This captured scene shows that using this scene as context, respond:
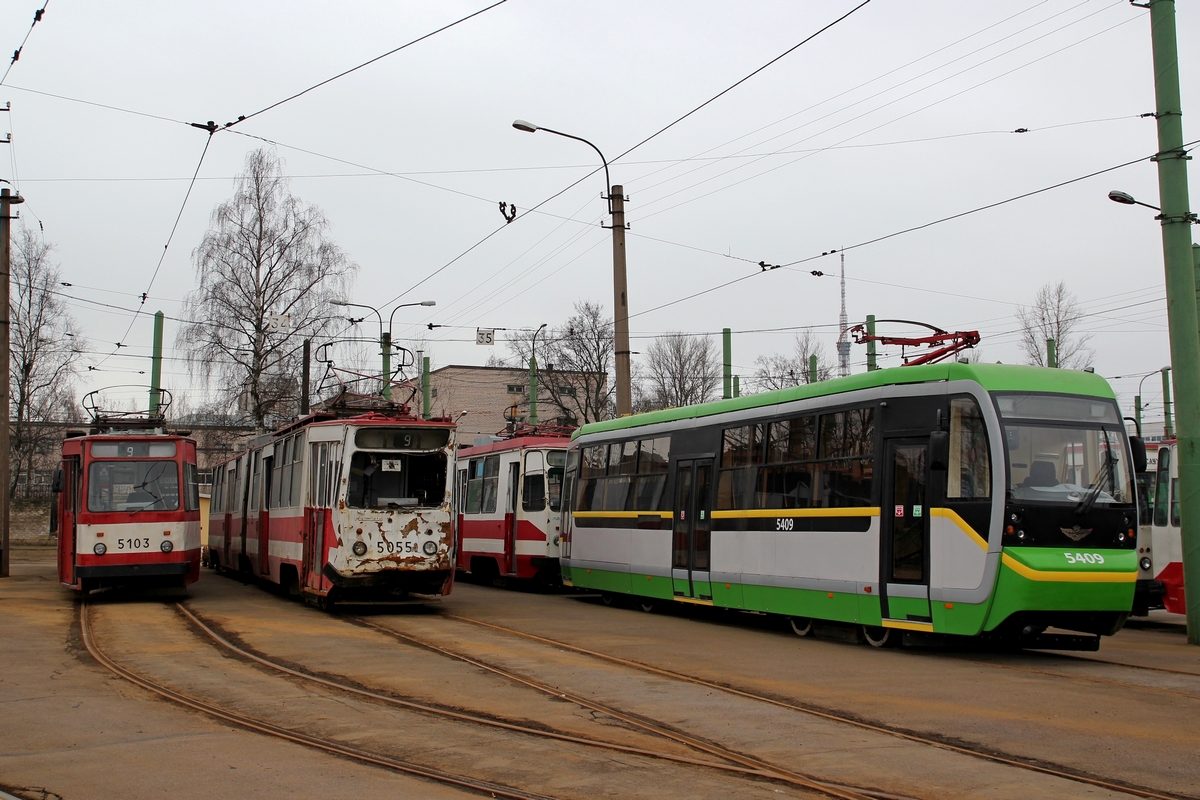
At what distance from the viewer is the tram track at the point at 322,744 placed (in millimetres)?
6262

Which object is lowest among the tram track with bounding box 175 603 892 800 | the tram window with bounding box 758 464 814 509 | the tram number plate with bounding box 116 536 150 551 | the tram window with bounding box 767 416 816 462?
the tram track with bounding box 175 603 892 800

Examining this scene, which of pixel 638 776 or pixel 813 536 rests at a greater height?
pixel 813 536

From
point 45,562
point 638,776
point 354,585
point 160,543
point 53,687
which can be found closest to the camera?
point 638,776

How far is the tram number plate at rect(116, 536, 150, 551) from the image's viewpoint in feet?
59.4

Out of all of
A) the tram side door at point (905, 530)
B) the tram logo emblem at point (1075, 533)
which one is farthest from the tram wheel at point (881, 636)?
the tram logo emblem at point (1075, 533)

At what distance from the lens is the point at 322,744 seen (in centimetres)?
747

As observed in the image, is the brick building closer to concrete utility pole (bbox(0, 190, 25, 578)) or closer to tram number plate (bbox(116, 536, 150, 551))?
concrete utility pole (bbox(0, 190, 25, 578))

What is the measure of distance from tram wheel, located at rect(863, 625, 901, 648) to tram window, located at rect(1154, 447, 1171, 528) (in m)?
7.04

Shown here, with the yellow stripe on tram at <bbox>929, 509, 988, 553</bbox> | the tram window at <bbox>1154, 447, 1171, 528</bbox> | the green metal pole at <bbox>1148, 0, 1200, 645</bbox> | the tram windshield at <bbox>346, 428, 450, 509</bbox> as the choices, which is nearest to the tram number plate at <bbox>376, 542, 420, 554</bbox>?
the tram windshield at <bbox>346, 428, 450, 509</bbox>

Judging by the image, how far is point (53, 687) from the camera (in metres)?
9.96

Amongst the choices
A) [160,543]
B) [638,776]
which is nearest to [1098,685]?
[638,776]

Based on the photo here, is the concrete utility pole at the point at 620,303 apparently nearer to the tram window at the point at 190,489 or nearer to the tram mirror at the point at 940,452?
the tram window at the point at 190,489

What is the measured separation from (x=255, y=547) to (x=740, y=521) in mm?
11459

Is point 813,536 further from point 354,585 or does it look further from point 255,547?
point 255,547
